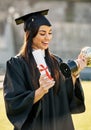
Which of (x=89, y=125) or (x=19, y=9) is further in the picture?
(x=19, y=9)

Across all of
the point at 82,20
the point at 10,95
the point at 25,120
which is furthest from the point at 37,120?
the point at 82,20

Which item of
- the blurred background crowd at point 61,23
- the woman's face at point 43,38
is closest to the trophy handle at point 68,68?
the woman's face at point 43,38

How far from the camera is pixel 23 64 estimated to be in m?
2.94

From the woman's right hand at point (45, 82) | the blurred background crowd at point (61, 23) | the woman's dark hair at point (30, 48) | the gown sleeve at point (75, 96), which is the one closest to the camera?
the woman's right hand at point (45, 82)

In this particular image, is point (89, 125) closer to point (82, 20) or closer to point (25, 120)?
point (25, 120)

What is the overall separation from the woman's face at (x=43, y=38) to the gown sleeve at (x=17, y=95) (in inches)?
8.7

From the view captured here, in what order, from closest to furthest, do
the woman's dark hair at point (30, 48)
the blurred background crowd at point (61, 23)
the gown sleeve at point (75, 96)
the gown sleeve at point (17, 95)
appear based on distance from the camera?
1. the gown sleeve at point (17, 95)
2. the woman's dark hair at point (30, 48)
3. the gown sleeve at point (75, 96)
4. the blurred background crowd at point (61, 23)

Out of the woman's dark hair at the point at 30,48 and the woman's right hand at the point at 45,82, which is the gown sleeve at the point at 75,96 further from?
the woman's right hand at the point at 45,82

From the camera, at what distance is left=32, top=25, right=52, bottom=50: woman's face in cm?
295

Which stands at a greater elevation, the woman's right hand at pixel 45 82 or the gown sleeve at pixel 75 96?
the woman's right hand at pixel 45 82

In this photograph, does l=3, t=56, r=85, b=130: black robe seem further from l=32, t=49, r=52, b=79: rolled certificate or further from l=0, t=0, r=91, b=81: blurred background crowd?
l=0, t=0, r=91, b=81: blurred background crowd

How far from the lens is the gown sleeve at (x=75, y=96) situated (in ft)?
10.4

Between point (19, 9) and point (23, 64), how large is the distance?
1886cm

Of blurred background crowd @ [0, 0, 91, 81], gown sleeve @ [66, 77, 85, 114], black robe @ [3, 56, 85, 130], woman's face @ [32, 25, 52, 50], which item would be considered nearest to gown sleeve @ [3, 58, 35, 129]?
black robe @ [3, 56, 85, 130]
